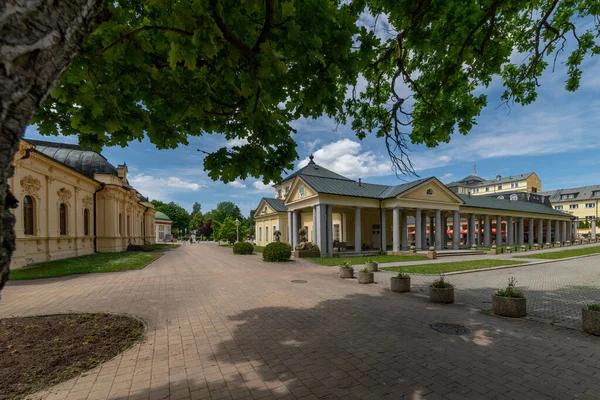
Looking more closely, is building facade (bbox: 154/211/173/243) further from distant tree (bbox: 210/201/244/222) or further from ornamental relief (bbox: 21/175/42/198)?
ornamental relief (bbox: 21/175/42/198)

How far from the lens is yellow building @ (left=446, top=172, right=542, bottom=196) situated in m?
65.3

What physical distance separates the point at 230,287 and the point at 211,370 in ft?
21.5

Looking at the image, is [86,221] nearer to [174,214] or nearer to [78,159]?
[78,159]

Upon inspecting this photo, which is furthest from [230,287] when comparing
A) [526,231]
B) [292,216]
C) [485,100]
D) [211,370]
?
[526,231]

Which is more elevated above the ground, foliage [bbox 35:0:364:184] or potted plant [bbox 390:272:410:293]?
foliage [bbox 35:0:364:184]

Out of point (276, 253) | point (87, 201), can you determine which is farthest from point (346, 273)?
point (87, 201)

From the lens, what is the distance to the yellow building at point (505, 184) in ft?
214

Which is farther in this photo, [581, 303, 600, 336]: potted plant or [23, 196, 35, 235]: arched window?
[23, 196, 35, 235]: arched window

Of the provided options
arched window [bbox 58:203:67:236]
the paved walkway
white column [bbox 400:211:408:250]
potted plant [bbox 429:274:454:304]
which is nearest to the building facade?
arched window [bbox 58:203:67:236]

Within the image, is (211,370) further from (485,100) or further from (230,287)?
(485,100)

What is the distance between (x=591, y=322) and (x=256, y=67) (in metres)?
8.00

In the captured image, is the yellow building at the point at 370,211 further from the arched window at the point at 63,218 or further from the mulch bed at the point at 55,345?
the arched window at the point at 63,218

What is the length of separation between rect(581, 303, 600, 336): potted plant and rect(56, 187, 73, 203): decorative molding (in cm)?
2665

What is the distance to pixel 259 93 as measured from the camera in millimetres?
3945
